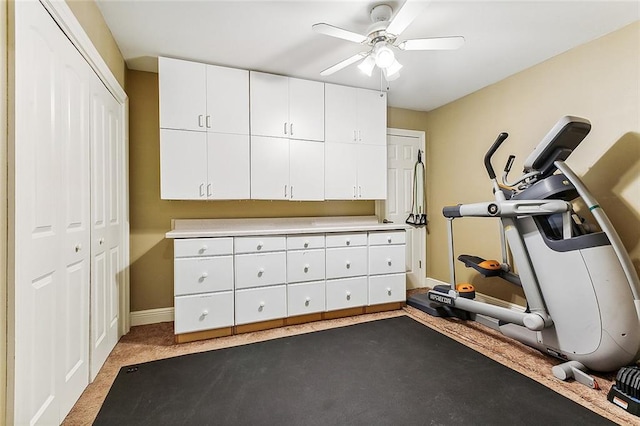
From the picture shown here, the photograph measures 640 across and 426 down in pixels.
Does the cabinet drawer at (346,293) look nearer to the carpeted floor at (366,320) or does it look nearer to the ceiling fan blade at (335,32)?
the carpeted floor at (366,320)

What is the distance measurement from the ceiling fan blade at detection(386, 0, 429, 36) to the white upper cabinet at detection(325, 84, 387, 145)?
132 cm

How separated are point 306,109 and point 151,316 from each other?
2.68 meters

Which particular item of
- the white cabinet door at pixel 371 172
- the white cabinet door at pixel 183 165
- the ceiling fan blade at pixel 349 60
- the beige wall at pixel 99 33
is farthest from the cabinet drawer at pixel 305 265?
the beige wall at pixel 99 33

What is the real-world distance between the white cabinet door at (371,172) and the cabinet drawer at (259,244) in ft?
3.74

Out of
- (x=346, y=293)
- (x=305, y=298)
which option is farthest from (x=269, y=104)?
(x=346, y=293)

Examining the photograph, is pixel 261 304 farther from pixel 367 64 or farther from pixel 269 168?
pixel 367 64

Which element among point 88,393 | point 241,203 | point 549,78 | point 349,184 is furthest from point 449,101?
point 88,393

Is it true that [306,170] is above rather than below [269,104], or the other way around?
below

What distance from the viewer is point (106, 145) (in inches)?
87.3

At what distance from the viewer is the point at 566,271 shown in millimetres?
1964

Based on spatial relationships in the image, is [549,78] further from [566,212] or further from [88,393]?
[88,393]

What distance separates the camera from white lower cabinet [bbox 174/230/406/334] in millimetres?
2531

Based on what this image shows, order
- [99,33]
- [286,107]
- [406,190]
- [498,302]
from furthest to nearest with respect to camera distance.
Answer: [406,190] → [498,302] → [286,107] → [99,33]

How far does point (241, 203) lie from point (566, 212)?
285 cm
